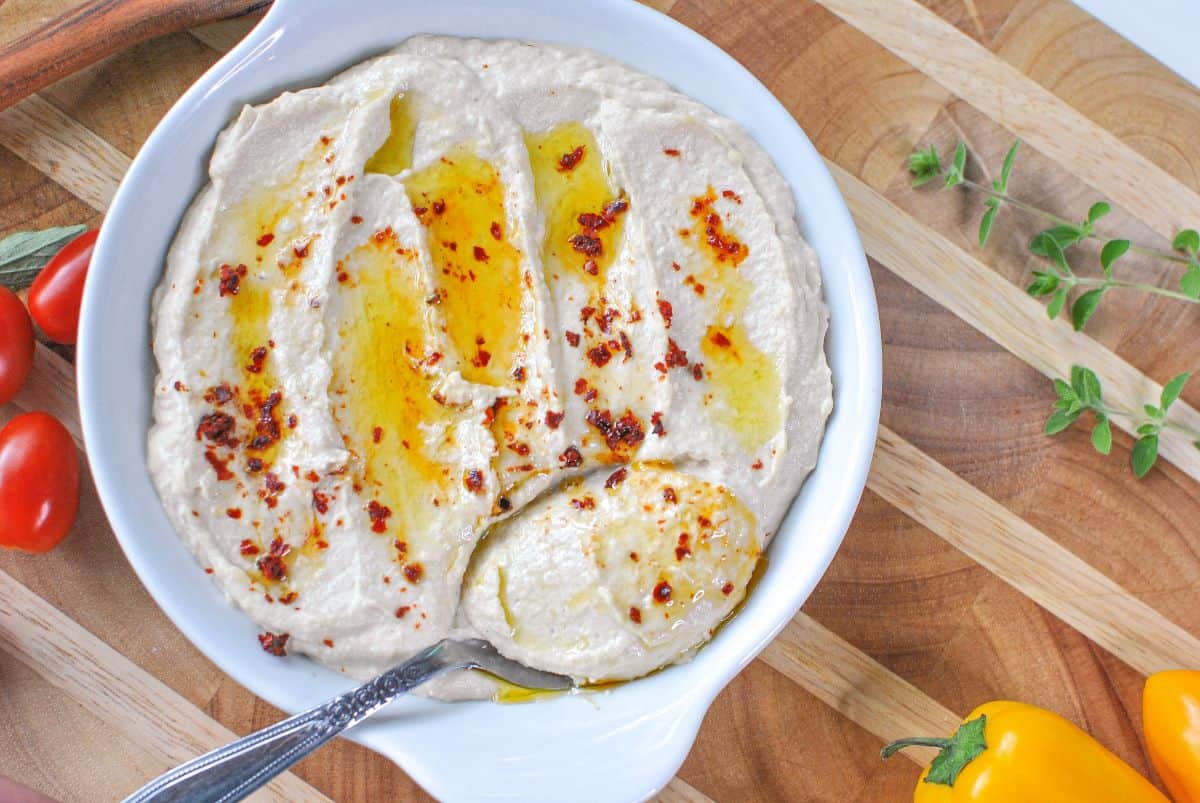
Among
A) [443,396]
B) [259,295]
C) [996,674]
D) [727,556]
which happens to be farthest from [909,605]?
[259,295]

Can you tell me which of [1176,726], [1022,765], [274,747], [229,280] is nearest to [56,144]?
[229,280]

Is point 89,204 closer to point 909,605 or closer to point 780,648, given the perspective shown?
point 780,648

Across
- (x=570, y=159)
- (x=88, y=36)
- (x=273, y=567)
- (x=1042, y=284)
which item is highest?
(x=88, y=36)

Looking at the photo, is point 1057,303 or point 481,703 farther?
point 1057,303

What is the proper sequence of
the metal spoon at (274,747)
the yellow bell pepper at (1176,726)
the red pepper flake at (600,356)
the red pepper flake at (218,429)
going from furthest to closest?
the yellow bell pepper at (1176,726), the red pepper flake at (600,356), the red pepper flake at (218,429), the metal spoon at (274,747)

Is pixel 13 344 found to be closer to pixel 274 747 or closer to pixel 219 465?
pixel 219 465

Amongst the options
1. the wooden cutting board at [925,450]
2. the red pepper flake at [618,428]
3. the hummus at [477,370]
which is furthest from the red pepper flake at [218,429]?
the red pepper flake at [618,428]

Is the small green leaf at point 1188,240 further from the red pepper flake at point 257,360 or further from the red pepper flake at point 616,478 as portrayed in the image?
the red pepper flake at point 257,360
